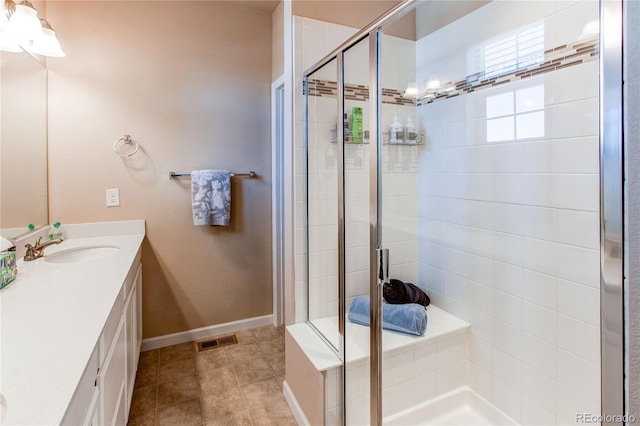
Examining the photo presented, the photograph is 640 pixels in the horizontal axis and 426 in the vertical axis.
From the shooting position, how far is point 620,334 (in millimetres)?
576

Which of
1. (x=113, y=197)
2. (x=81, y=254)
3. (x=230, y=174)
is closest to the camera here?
(x=81, y=254)

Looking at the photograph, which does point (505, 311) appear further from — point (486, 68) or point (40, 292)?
point (40, 292)

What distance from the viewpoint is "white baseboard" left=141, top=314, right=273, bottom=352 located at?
2.51 metres

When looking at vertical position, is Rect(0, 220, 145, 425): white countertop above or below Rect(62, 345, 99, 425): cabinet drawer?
above

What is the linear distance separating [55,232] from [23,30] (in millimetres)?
1196

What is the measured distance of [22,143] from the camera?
180cm

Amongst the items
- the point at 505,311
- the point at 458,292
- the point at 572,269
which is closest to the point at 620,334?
the point at 572,269

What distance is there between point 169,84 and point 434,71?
187 centimetres

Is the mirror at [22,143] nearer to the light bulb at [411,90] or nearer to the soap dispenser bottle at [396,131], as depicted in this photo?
the soap dispenser bottle at [396,131]

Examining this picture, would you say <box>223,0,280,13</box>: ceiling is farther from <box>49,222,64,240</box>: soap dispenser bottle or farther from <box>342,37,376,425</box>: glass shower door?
<box>49,222,64,240</box>: soap dispenser bottle

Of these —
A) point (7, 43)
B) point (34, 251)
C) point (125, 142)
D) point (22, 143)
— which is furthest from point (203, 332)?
point (7, 43)

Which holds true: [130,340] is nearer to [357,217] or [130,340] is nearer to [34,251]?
[34,251]

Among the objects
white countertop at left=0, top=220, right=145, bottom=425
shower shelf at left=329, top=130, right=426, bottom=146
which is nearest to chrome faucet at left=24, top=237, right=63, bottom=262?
white countertop at left=0, top=220, right=145, bottom=425

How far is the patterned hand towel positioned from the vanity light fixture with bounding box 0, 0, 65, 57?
1078 mm
